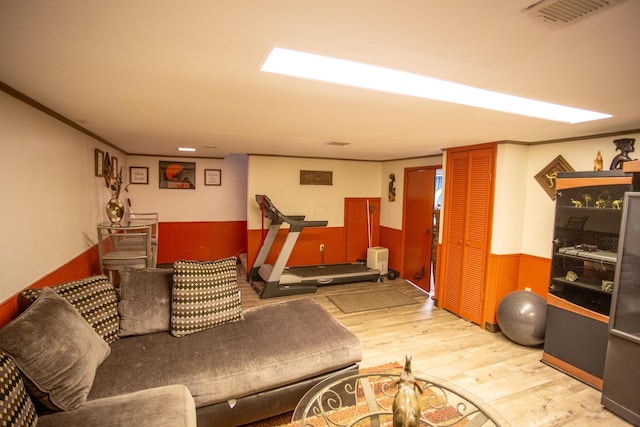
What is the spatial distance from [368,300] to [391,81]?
3.60 metres

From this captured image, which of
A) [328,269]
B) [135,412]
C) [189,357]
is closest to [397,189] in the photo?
[328,269]

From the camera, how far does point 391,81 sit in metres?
1.69

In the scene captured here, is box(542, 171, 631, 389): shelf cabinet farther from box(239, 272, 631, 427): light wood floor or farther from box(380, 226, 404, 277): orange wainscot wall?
box(380, 226, 404, 277): orange wainscot wall

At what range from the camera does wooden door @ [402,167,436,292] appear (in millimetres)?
5289

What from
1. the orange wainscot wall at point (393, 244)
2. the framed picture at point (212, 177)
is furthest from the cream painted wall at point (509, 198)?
the framed picture at point (212, 177)

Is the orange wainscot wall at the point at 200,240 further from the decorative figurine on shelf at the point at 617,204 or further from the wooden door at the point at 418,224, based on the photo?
the decorative figurine on shelf at the point at 617,204

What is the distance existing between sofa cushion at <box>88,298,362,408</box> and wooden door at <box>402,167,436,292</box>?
127 inches

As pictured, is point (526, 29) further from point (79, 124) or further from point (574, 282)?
point (79, 124)

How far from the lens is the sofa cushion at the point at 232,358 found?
6.17ft

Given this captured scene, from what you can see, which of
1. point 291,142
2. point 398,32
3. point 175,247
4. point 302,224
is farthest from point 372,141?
point 175,247

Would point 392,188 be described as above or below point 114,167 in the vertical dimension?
below

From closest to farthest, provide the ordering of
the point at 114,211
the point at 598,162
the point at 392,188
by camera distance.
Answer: the point at 598,162
the point at 114,211
the point at 392,188

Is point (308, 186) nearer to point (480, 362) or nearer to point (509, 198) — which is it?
point (509, 198)

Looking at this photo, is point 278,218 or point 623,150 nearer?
point 623,150
